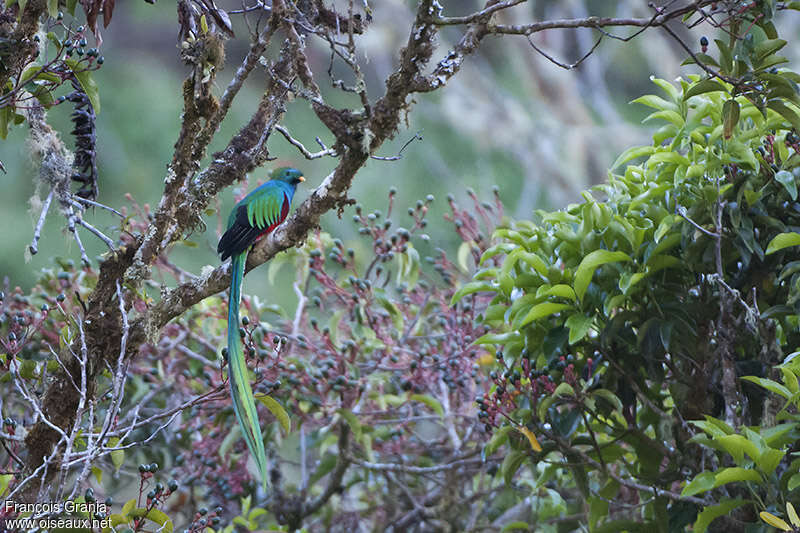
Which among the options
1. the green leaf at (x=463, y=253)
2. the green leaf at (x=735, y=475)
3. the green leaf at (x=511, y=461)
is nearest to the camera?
the green leaf at (x=735, y=475)

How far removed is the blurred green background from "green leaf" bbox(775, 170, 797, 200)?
168 inches

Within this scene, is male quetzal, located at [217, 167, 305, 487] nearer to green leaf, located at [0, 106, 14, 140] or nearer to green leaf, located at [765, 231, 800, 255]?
green leaf, located at [0, 106, 14, 140]

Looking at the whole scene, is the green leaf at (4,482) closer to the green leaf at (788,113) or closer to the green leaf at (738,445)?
the green leaf at (738,445)

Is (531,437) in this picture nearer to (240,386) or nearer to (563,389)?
(563,389)

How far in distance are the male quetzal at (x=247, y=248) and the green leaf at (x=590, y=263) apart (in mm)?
647

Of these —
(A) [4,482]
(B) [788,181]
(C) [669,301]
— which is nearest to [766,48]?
(B) [788,181]

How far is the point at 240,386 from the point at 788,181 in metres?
1.10

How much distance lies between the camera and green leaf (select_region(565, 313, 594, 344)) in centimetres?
161

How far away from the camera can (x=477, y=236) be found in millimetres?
2738

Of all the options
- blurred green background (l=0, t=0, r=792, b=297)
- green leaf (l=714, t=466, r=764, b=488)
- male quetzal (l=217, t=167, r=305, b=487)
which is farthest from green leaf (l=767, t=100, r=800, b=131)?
blurred green background (l=0, t=0, r=792, b=297)

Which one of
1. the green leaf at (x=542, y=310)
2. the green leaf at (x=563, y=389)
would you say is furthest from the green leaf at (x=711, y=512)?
the green leaf at (x=542, y=310)

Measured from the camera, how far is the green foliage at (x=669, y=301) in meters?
1.67

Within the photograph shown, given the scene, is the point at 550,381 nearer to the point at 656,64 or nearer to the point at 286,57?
the point at 286,57

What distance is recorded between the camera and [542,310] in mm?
1688
